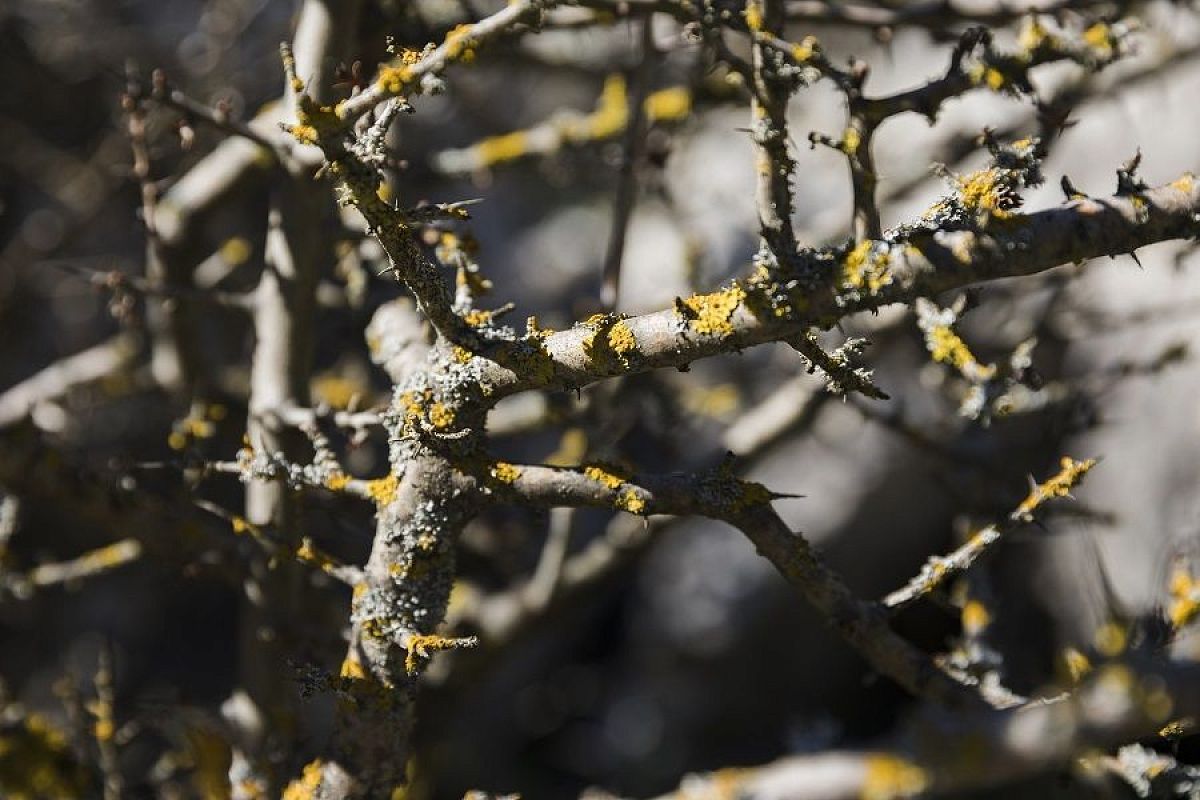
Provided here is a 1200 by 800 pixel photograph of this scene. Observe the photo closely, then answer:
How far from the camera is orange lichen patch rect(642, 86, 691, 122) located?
9.99 feet

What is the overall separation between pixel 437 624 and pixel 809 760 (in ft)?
2.58

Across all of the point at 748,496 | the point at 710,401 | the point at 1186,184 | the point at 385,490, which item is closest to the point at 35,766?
the point at 385,490

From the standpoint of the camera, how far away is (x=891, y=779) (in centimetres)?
171

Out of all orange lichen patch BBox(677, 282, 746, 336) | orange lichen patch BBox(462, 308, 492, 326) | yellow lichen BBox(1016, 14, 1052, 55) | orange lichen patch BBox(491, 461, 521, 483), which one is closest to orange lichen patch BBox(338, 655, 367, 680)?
orange lichen patch BBox(491, 461, 521, 483)

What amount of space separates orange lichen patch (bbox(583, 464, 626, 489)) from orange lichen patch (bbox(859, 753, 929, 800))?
0.62m

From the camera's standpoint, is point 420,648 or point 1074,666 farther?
point 1074,666

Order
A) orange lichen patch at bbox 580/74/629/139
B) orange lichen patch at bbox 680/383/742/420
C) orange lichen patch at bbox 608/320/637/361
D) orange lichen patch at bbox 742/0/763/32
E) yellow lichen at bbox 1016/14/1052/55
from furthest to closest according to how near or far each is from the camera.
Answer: orange lichen patch at bbox 680/383/742/420 → orange lichen patch at bbox 580/74/629/139 → yellow lichen at bbox 1016/14/1052/55 → orange lichen patch at bbox 742/0/763/32 → orange lichen patch at bbox 608/320/637/361

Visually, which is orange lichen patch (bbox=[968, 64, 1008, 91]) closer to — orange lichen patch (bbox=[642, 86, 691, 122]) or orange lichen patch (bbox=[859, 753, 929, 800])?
orange lichen patch (bbox=[642, 86, 691, 122])

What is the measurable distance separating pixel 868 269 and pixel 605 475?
0.56 metres

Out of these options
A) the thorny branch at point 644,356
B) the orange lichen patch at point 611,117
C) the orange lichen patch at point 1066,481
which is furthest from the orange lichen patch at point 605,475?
the orange lichen patch at point 611,117

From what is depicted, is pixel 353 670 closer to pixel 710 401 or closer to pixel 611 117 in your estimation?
pixel 611 117

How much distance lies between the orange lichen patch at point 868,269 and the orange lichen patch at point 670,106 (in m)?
1.61

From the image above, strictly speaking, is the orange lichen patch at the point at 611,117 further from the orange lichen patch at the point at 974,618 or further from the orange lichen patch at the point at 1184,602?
the orange lichen patch at the point at 1184,602

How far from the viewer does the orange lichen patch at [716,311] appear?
1583mm
